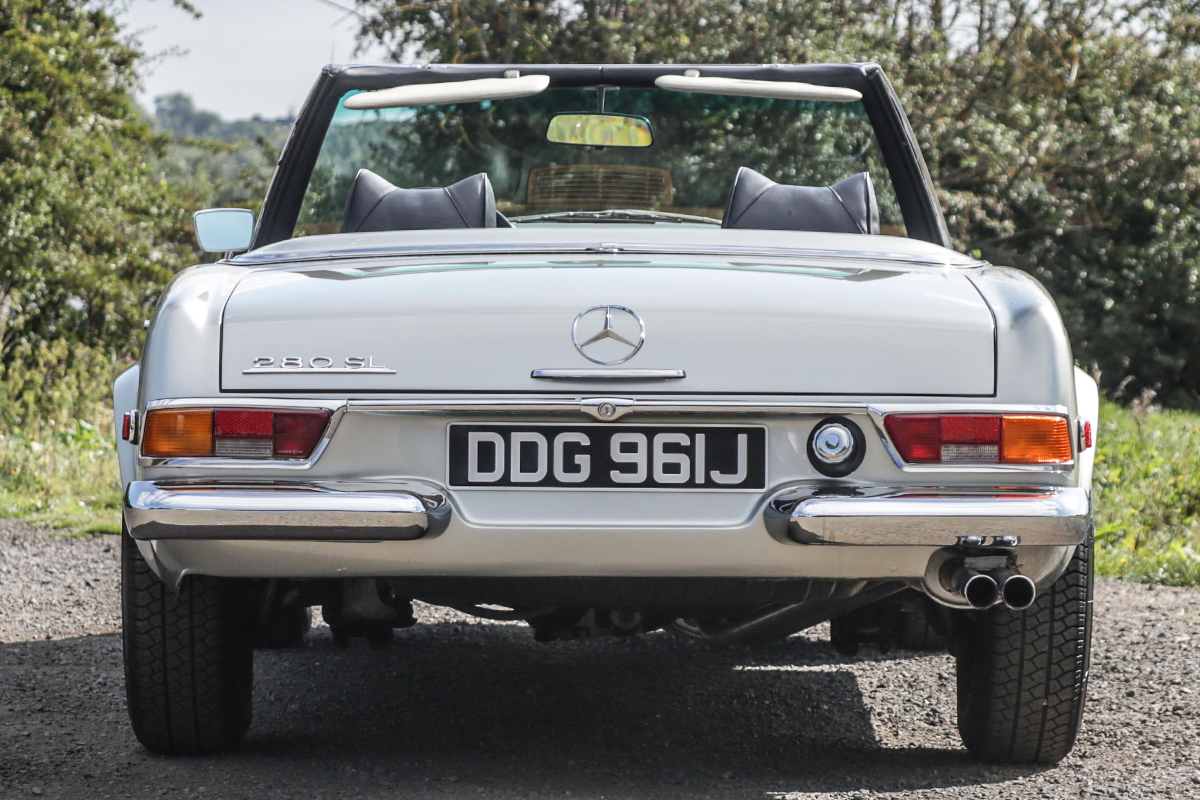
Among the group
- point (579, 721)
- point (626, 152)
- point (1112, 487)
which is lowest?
point (1112, 487)

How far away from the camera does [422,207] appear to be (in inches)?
148

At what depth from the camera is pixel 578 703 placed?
4008 millimetres

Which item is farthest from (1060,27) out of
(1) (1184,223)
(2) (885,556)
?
(2) (885,556)

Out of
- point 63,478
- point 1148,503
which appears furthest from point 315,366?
point 63,478

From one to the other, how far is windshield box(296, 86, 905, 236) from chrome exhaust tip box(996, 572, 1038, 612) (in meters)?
1.67

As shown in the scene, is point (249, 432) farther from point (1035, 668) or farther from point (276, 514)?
point (1035, 668)

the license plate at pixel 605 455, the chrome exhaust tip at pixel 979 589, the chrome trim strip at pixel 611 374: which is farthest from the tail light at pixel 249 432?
the chrome exhaust tip at pixel 979 589

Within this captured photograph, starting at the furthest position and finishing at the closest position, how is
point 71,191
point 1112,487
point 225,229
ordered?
point 71,191
point 1112,487
point 225,229

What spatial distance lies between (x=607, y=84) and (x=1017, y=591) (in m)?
2.20

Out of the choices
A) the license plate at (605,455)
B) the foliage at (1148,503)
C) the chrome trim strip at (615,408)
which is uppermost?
the chrome trim strip at (615,408)

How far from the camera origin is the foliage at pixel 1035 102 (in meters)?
12.7

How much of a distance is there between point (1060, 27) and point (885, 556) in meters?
13.0

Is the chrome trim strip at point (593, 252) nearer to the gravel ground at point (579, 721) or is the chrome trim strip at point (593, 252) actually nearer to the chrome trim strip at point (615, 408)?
the chrome trim strip at point (615, 408)

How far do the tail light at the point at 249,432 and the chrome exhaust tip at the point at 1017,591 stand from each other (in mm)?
1332
